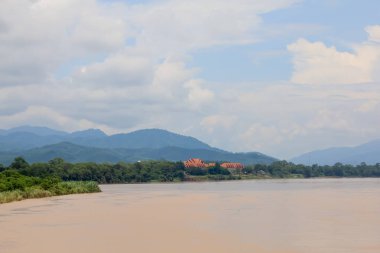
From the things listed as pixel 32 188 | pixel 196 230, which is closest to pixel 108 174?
pixel 32 188

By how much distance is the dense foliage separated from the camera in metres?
95.2

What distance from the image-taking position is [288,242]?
71.4 feet

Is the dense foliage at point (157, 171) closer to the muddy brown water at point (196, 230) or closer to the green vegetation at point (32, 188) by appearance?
the green vegetation at point (32, 188)

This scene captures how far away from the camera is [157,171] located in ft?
396

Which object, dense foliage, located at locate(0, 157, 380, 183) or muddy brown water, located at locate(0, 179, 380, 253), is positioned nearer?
muddy brown water, located at locate(0, 179, 380, 253)

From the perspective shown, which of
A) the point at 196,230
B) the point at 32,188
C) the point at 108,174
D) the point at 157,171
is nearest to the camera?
the point at 196,230

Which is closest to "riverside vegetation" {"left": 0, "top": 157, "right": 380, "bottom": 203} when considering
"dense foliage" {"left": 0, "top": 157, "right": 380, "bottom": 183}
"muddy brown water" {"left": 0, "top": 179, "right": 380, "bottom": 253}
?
"dense foliage" {"left": 0, "top": 157, "right": 380, "bottom": 183}

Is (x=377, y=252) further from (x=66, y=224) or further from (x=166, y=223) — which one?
(x=66, y=224)

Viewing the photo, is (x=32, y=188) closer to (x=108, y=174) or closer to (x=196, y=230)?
(x=196, y=230)

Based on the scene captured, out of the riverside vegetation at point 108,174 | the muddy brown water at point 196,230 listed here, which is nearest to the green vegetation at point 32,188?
the riverside vegetation at point 108,174

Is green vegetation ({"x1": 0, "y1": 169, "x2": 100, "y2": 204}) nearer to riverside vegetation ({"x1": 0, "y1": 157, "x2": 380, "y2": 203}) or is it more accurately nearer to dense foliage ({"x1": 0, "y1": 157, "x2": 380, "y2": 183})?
riverside vegetation ({"x1": 0, "y1": 157, "x2": 380, "y2": 203})

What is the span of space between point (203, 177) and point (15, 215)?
95552mm

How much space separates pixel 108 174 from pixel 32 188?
5231cm

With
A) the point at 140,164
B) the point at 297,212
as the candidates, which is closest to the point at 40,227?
the point at 297,212
